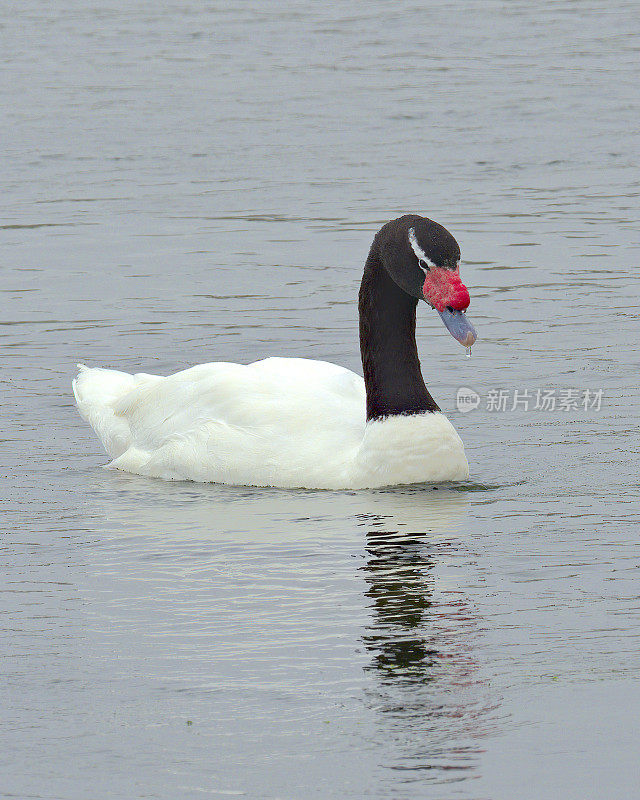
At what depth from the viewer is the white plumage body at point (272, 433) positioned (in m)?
9.50

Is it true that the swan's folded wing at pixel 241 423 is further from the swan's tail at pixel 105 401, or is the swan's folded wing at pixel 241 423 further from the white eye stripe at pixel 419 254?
the white eye stripe at pixel 419 254

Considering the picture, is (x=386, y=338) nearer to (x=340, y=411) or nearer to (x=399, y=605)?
(x=340, y=411)

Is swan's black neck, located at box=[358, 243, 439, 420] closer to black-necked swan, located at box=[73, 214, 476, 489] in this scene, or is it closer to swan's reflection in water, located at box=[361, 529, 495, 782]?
black-necked swan, located at box=[73, 214, 476, 489]

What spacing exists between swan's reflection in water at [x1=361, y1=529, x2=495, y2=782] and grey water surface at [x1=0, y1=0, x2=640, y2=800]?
17 millimetres

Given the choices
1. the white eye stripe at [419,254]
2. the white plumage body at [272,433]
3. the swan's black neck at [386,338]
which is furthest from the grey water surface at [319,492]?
the white eye stripe at [419,254]

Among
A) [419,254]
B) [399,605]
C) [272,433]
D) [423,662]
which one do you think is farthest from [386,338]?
[423,662]

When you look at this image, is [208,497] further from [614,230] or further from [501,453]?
[614,230]

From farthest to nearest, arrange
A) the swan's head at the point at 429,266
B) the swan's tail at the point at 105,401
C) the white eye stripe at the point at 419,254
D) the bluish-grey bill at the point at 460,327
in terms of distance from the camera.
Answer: the swan's tail at the point at 105,401
the white eye stripe at the point at 419,254
the swan's head at the point at 429,266
the bluish-grey bill at the point at 460,327

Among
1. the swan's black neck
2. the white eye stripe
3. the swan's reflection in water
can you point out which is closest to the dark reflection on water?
the swan's reflection in water

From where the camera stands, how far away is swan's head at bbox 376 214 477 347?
9141mm

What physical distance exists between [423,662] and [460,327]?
9.28 ft

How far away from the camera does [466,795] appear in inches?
212

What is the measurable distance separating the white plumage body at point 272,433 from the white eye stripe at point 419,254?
0.80 m

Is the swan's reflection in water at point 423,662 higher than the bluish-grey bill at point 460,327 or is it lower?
lower
